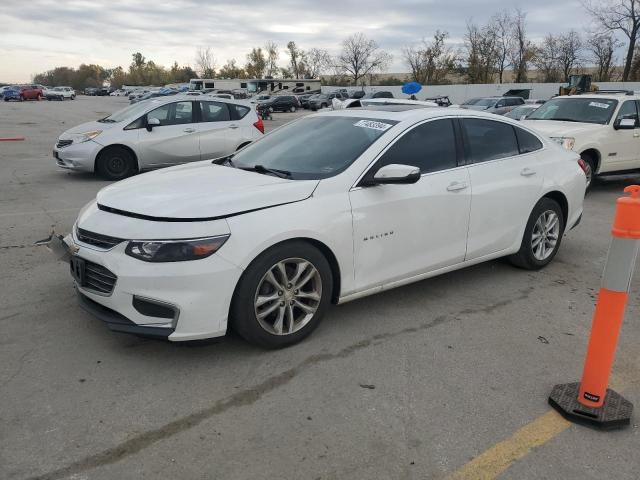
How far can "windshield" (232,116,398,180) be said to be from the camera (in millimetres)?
4039

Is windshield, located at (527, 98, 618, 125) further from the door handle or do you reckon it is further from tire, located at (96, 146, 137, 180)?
tire, located at (96, 146, 137, 180)

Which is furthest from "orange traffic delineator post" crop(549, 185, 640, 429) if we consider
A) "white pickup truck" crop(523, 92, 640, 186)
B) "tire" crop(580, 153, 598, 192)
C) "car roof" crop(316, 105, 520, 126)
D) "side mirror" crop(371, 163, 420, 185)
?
"tire" crop(580, 153, 598, 192)

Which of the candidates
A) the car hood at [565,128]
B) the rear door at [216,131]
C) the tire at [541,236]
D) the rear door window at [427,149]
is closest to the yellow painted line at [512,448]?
the rear door window at [427,149]

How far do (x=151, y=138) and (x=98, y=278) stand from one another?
763cm

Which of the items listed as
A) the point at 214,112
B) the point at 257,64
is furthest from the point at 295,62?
the point at 214,112

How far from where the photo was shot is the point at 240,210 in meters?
3.40

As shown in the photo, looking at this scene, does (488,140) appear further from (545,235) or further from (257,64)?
(257,64)

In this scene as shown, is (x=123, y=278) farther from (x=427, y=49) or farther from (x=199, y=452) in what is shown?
(x=427, y=49)

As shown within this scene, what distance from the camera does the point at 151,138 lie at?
412 inches

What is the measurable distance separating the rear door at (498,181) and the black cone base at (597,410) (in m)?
1.74

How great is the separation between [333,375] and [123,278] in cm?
142

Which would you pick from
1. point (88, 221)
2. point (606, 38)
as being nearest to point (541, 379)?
point (88, 221)

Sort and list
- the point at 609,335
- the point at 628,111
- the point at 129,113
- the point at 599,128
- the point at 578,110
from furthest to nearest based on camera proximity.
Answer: the point at 129,113, the point at 578,110, the point at 628,111, the point at 599,128, the point at 609,335

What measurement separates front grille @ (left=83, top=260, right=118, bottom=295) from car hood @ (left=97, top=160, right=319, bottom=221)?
0.39 meters
